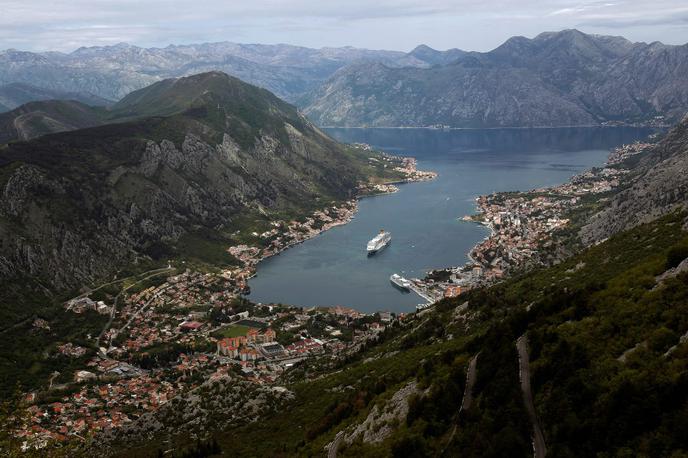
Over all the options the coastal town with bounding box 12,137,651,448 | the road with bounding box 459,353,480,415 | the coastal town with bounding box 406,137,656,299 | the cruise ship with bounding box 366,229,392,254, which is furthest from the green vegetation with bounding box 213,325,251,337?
the road with bounding box 459,353,480,415

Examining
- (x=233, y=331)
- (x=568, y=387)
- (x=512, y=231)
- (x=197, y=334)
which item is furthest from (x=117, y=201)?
(x=568, y=387)

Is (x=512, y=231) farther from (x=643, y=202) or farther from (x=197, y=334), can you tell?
(x=197, y=334)

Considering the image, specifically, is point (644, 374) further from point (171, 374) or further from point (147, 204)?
point (147, 204)

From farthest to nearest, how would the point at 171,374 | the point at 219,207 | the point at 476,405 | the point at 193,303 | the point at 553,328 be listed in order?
the point at 219,207 < the point at 193,303 < the point at 171,374 < the point at 553,328 < the point at 476,405

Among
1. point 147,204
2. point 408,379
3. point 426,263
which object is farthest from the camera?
point 147,204

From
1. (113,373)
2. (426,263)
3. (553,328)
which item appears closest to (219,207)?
(426,263)

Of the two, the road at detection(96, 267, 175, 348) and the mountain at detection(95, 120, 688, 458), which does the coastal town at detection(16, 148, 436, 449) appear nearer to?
the road at detection(96, 267, 175, 348)

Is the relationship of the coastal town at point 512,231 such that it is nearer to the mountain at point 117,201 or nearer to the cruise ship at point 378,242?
the cruise ship at point 378,242

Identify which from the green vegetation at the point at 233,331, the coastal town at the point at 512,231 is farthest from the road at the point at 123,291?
the coastal town at the point at 512,231
